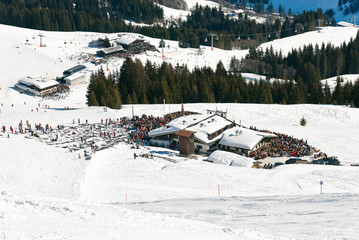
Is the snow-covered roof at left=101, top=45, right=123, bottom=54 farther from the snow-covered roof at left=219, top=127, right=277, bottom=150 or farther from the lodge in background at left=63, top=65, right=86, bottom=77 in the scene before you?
the snow-covered roof at left=219, top=127, right=277, bottom=150

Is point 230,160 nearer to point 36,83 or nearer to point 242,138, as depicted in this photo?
point 242,138

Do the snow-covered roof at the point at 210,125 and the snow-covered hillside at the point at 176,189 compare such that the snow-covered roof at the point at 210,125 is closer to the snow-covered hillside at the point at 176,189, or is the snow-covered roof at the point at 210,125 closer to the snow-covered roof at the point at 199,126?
the snow-covered roof at the point at 199,126

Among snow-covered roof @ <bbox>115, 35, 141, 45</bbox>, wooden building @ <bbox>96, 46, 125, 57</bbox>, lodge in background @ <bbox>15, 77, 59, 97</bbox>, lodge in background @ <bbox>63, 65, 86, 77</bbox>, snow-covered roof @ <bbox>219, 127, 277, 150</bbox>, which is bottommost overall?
snow-covered roof @ <bbox>219, 127, 277, 150</bbox>

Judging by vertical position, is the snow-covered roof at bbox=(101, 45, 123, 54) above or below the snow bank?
above

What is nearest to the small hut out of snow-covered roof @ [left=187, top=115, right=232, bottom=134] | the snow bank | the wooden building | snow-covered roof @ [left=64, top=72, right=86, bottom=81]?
the snow bank

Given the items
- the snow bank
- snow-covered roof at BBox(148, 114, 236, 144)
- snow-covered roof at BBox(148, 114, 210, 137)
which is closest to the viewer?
the snow bank

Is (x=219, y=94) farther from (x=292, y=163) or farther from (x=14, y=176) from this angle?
(x=14, y=176)

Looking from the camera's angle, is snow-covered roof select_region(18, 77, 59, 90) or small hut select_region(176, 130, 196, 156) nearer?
small hut select_region(176, 130, 196, 156)

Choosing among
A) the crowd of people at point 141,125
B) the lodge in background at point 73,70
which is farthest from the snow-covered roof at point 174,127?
the lodge in background at point 73,70
